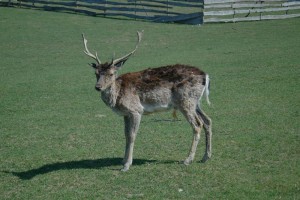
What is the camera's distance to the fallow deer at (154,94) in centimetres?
859

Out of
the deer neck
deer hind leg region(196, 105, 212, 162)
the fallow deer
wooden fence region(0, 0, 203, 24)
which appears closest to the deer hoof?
the fallow deer

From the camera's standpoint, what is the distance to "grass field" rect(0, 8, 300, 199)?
759 centimetres

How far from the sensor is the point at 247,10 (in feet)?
115

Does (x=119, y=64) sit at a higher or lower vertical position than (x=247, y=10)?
lower

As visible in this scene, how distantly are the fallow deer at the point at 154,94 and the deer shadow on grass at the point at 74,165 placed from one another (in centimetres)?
36

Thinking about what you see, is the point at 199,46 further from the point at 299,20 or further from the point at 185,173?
the point at 185,173

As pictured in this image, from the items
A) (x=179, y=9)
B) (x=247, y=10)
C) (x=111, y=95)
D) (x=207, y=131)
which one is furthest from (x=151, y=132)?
(x=179, y=9)

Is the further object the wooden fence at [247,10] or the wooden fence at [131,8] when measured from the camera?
the wooden fence at [131,8]

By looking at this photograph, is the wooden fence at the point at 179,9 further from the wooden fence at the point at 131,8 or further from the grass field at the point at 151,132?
the grass field at the point at 151,132

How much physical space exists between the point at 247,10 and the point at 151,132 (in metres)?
26.1

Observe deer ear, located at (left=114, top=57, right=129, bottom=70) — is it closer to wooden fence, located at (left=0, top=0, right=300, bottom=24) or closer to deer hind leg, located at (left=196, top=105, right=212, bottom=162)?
deer hind leg, located at (left=196, top=105, right=212, bottom=162)

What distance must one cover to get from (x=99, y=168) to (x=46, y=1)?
3187 cm

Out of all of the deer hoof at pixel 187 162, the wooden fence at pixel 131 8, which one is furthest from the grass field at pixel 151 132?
the wooden fence at pixel 131 8

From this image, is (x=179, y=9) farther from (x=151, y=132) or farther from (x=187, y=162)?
(x=187, y=162)
